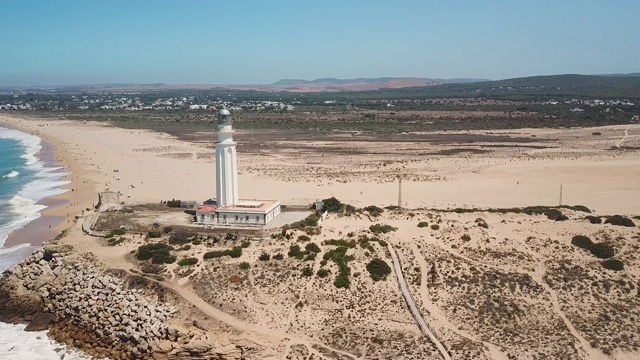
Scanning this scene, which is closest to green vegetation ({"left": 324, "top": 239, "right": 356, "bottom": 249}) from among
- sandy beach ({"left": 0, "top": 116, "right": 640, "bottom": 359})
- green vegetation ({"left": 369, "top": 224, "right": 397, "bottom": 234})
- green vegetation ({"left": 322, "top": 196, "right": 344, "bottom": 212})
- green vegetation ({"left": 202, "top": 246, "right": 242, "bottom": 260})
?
sandy beach ({"left": 0, "top": 116, "right": 640, "bottom": 359})

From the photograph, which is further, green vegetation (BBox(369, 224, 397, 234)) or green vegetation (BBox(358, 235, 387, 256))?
green vegetation (BBox(369, 224, 397, 234))

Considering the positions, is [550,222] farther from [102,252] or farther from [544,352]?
[102,252]

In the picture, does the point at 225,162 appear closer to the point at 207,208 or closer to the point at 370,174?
the point at 207,208

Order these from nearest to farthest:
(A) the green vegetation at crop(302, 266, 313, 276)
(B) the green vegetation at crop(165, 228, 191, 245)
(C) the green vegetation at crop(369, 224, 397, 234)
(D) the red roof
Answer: (A) the green vegetation at crop(302, 266, 313, 276)
(B) the green vegetation at crop(165, 228, 191, 245)
(C) the green vegetation at crop(369, 224, 397, 234)
(D) the red roof

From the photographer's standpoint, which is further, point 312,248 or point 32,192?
point 32,192

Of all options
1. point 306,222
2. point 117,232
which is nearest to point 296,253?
point 306,222

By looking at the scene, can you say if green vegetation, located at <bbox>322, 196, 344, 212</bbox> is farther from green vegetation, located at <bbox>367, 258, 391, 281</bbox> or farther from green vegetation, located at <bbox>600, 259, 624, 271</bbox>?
green vegetation, located at <bbox>600, 259, 624, 271</bbox>
